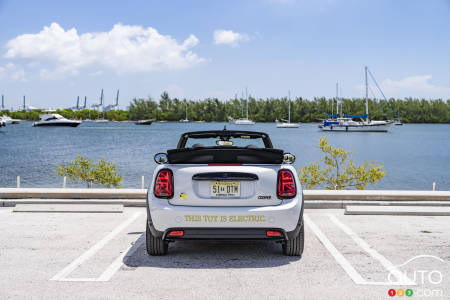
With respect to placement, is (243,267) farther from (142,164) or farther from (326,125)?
(326,125)

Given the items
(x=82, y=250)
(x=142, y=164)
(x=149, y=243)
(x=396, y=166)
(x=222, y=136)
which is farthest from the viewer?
(x=396, y=166)

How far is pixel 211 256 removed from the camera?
578cm

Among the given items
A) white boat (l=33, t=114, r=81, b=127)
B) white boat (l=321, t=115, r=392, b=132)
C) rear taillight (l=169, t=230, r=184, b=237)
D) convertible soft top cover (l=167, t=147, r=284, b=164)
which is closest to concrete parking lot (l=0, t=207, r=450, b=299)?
rear taillight (l=169, t=230, r=184, b=237)

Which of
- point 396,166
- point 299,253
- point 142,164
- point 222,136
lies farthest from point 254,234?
point 396,166

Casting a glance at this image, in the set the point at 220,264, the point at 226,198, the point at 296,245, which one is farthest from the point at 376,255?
the point at 226,198

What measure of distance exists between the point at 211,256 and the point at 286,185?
1.23 metres

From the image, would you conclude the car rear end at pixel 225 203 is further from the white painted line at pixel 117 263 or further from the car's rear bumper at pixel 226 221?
the white painted line at pixel 117 263

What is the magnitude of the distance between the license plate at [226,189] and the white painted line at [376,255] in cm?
176

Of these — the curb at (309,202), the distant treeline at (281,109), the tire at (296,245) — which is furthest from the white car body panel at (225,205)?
the distant treeline at (281,109)

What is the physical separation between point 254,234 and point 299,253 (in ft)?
2.55

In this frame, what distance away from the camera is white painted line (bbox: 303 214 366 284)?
4895 millimetres

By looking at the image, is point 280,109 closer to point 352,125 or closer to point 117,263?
point 352,125

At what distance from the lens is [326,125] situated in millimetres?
127125

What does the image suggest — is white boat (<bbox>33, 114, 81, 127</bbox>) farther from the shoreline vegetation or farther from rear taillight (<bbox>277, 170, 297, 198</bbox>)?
rear taillight (<bbox>277, 170, 297, 198</bbox>)
